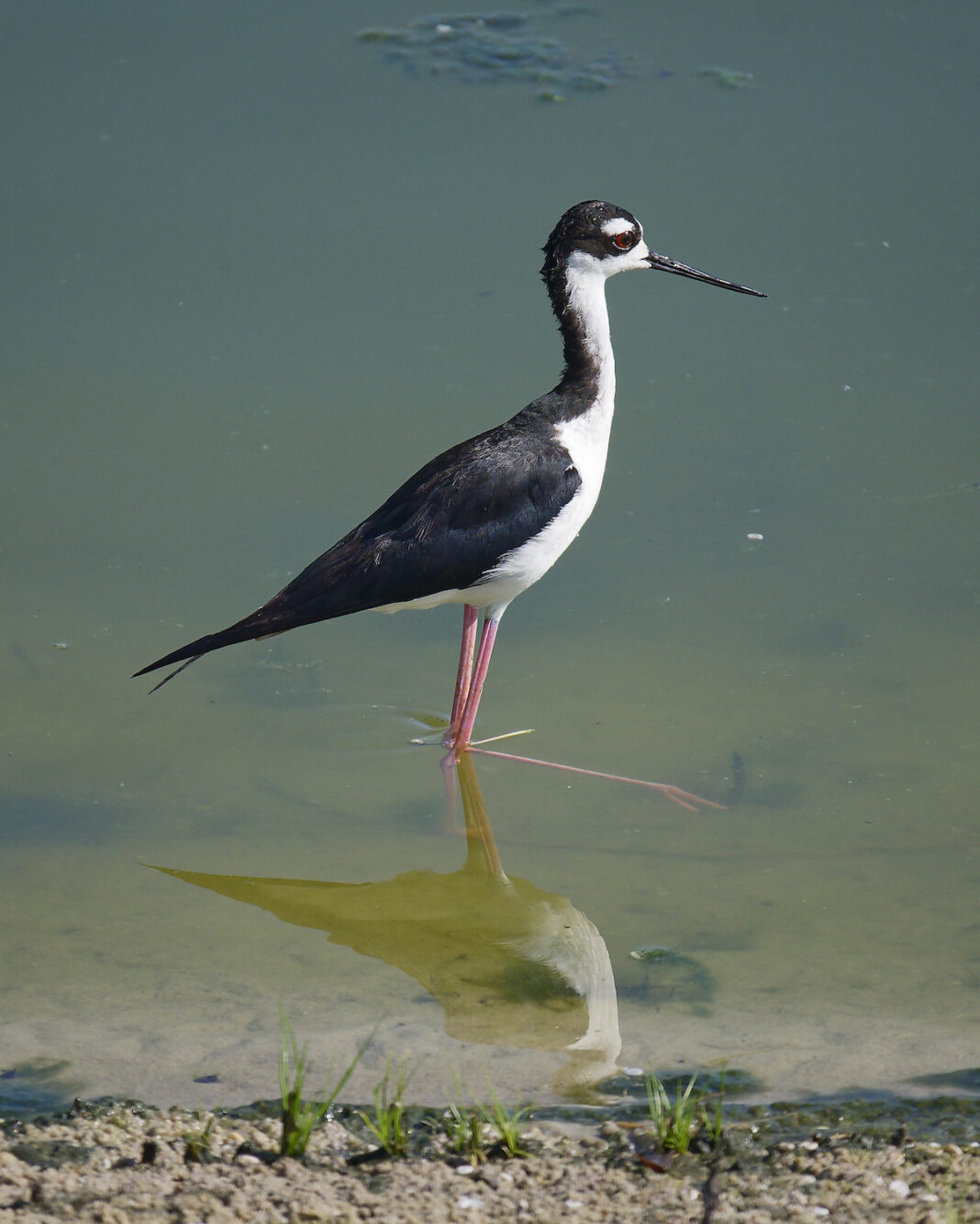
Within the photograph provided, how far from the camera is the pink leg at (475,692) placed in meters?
5.67

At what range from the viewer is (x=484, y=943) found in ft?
15.4

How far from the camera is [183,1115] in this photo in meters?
3.56

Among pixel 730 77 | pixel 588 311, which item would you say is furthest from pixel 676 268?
pixel 730 77

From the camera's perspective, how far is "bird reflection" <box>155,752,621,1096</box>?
13.5 ft

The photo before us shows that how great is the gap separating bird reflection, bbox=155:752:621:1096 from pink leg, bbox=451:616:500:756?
1.28 feet

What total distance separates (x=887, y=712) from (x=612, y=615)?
1.27 metres

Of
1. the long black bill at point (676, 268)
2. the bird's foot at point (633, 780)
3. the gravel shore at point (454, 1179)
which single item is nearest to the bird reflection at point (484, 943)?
the bird's foot at point (633, 780)

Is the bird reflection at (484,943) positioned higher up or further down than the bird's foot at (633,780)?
further down

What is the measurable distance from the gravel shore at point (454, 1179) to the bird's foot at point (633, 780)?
1.91 metres

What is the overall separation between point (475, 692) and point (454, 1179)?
104 inches

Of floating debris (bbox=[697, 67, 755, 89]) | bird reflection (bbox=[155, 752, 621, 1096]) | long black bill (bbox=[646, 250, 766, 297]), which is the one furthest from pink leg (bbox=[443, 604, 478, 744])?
floating debris (bbox=[697, 67, 755, 89])

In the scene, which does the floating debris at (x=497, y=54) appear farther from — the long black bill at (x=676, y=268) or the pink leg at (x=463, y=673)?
the pink leg at (x=463, y=673)

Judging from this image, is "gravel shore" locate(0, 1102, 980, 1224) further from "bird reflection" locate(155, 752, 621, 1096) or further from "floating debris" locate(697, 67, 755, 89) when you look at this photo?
"floating debris" locate(697, 67, 755, 89)

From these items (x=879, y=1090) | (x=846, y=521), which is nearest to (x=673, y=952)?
(x=879, y=1090)
